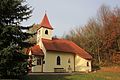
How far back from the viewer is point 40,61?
42812mm

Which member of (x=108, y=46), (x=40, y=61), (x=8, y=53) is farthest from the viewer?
(x=108, y=46)

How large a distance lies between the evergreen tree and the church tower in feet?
73.6

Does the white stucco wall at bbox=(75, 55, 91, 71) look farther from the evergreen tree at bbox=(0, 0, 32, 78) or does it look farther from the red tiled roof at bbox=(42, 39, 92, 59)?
the evergreen tree at bbox=(0, 0, 32, 78)

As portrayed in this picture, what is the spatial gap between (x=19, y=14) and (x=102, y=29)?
Result: 3551cm

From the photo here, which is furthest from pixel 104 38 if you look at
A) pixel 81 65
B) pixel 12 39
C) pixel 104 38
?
pixel 12 39

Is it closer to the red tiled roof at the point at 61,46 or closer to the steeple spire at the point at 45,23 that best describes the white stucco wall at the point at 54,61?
the red tiled roof at the point at 61,46

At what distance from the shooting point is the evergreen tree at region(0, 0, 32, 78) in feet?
70.2

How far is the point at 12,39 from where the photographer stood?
2253 centimetres

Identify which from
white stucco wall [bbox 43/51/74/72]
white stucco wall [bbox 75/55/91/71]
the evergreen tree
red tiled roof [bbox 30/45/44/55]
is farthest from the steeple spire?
the evergreen tree

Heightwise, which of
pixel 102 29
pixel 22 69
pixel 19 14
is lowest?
pixel 22 69

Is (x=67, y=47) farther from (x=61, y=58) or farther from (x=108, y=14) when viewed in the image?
(x=108, y=14)

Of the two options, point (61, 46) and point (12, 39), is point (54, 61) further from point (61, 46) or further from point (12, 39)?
point (12, 39)

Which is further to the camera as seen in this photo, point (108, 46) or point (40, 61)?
point (108, 46)

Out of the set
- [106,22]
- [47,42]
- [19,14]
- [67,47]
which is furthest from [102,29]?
[19,14]
